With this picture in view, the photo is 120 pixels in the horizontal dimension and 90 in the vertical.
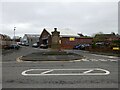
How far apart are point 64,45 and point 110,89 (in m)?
57.6

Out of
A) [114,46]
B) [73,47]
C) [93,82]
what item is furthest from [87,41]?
[93,82]

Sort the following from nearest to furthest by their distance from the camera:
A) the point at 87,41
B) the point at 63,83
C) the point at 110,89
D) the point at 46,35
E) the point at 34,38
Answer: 1. the point at 110,89
2. the point at 63,83
3. the point at 87,41
4. the point at 46,35
5. the point at 34,38

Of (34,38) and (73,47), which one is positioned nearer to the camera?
(73,47)

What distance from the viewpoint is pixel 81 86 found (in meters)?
9.73

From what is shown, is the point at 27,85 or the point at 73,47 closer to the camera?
the point at 27,85

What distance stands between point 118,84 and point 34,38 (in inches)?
4281

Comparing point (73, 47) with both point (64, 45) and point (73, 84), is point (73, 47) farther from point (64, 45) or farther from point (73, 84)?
point (73, 84)

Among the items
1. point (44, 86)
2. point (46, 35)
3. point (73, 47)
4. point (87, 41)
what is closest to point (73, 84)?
point (44, 86)

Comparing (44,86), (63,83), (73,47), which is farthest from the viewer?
(73,47)

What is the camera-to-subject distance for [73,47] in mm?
66250

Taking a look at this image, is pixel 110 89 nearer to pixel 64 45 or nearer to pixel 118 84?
pixel 118 84

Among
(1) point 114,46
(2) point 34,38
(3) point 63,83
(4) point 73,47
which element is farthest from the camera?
(2) point 34,38

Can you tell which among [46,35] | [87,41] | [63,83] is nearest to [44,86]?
[63,83]

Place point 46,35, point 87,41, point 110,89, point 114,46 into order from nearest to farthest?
point 110,89 → point 114,46 → point 87,41 → point 46,35
